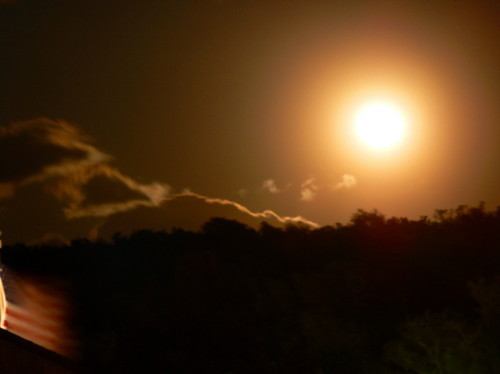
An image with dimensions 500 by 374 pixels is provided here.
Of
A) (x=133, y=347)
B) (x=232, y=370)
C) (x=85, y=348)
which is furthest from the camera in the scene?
(x=85, y=348)

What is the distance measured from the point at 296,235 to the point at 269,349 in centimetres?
1418

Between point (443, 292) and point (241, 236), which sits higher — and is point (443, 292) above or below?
below

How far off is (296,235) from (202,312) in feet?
50.6

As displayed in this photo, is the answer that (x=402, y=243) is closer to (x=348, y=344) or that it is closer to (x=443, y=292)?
(x=443, y=292)

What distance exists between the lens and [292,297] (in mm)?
21109

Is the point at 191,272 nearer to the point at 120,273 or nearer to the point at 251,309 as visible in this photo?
the point at 251,309

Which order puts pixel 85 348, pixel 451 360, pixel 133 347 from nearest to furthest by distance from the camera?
pixel 451 360 → pixel 133 347 → pixel 85 348

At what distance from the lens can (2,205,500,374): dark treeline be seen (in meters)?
13.7

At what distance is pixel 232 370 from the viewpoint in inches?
551

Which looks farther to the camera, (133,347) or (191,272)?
(191,272)

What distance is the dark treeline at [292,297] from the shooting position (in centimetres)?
1367

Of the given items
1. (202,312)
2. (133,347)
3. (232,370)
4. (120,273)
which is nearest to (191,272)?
(202,312)

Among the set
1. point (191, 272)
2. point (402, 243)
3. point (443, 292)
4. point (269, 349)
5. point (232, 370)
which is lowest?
Result: point (232, 370)

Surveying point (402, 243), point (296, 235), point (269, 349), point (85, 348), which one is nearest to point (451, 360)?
point (269, 349)
